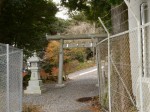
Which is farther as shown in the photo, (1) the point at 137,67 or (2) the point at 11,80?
(2) the point at 11,80

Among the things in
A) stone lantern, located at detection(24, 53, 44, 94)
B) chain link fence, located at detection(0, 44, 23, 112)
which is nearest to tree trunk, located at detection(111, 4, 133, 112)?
chain link fence, located at detection(0, 44, 23, 112)

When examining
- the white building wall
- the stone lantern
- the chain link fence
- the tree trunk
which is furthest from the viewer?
the stone lantern

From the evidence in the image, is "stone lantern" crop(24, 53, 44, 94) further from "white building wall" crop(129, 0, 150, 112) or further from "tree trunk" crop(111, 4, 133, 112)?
"white building wall" crop(129, 0, 150, 112)

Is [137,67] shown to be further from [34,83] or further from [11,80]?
[34,83]

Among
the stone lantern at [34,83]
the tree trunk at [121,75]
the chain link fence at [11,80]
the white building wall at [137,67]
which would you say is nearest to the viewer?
the white building wall at [137,67]

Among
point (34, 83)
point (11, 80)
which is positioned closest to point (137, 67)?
point (11, 80)

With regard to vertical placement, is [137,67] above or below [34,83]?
above

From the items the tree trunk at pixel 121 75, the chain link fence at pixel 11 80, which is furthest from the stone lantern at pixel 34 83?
the chain link fence at pixel 11 80

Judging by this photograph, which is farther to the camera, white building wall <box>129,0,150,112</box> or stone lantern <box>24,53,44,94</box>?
stone lantern <box>24,53,44,94</box>

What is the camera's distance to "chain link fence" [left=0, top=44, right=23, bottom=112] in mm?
7637

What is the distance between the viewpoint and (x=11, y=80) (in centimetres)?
816

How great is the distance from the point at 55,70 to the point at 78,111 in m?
13.5

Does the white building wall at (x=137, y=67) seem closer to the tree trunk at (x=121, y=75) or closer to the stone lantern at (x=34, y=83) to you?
the tree trunk at (x=121, y=75)

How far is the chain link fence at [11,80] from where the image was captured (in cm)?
764
